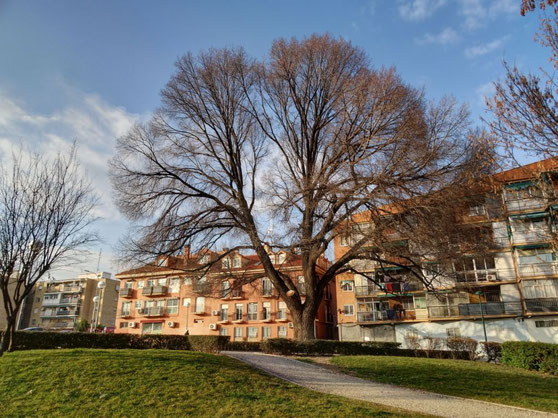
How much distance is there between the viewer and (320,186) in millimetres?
17000

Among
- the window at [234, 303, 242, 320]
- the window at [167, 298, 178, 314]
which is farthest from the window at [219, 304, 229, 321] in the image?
the window at [167, 298, 178, 314]

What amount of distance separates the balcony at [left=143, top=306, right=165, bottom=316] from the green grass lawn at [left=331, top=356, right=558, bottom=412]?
107ft

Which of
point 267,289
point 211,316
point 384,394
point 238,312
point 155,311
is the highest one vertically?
point 267,289

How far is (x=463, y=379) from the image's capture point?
40.3 feet

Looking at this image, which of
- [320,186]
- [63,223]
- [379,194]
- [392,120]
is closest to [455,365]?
[379,194]

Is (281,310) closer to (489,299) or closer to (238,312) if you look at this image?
(238,312)

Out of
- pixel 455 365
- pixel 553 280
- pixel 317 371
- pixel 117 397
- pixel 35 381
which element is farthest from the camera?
pixel 553 280

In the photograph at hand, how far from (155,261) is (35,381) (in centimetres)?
831

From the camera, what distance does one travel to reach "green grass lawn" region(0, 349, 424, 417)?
311 inches

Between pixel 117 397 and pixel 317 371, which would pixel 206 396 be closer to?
pixel 117 397

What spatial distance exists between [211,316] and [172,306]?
5170 millimetres

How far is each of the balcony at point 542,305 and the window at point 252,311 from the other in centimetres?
2311

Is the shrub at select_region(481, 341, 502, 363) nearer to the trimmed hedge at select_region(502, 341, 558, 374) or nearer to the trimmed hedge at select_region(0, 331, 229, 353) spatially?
the trimmed hedge at select_region(502, 341, 558, 374)

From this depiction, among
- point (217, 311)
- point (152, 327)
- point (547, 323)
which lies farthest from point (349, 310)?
point (152, 327)
